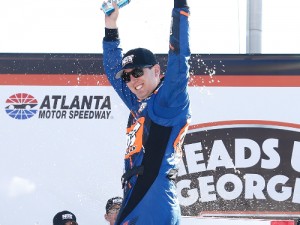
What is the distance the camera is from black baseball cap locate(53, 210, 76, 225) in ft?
23.6

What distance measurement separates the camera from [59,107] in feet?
25.5

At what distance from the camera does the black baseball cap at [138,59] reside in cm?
423

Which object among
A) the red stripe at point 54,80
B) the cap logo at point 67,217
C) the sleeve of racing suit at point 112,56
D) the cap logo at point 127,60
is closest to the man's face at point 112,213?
the cap logo at point 67,217

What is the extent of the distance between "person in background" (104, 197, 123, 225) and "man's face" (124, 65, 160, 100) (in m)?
3.26

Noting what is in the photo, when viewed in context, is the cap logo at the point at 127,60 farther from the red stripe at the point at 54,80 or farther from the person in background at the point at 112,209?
the red stripe at the point at 54,80

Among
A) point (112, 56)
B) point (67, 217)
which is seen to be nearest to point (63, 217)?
point (67, 217)

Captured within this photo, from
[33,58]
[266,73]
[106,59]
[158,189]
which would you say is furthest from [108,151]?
[158,189]

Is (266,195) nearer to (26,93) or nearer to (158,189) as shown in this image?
(26,93)

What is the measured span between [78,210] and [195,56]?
195 centimetres

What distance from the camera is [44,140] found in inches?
305

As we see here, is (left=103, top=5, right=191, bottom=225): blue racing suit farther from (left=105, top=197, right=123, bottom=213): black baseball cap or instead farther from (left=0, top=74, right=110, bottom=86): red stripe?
(left=0, top=74, right=110, bottom=86): red stripe

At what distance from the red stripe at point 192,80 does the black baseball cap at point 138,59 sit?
3.34 metres

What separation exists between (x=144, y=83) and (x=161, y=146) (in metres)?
0.37

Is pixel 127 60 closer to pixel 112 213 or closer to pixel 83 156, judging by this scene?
pixel 112 213
